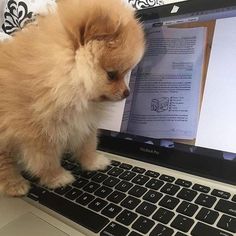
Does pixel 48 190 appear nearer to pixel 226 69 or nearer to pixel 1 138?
pixel 1 138

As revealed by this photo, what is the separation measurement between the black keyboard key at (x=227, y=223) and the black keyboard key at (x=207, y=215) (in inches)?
0.4

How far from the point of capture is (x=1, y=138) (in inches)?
26.2

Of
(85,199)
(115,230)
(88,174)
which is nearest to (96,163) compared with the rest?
(88,174)

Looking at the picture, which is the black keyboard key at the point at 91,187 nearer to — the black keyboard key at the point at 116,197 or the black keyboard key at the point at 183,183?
the black keyboard key at the point at 116,197

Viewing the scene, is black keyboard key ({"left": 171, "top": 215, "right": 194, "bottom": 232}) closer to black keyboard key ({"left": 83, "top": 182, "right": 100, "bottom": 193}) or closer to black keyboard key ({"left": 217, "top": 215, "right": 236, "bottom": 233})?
black keyboard key ({"left": 217, "top": 215, "right": 236, "bottom": 233})

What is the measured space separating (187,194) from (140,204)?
8cm

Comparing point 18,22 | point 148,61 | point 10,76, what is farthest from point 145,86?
point 18,22

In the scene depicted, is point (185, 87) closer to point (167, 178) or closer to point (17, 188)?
point (167, 178)

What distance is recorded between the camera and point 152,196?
56 centimetres

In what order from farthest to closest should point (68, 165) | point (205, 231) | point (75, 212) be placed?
1. point (68, 165)
2. point (75, 212)
3. point (205, 231)

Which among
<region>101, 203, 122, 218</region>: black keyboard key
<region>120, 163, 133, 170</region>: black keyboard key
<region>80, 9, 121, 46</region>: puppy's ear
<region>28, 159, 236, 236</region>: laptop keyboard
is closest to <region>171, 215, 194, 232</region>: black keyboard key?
<region>28, 159, 236, 236</region>: laptop keyboard

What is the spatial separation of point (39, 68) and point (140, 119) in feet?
0.90

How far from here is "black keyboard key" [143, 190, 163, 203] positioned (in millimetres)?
553

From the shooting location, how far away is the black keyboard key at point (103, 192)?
599 mm
